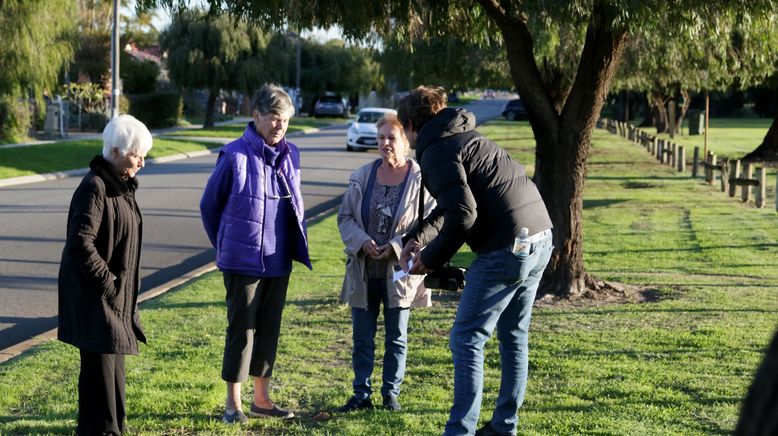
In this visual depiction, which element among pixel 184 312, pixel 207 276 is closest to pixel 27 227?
pixel 207 276

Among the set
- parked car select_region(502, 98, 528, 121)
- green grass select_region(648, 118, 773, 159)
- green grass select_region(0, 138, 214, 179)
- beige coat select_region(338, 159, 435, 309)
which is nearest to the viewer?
beige coat select_region(338, 159, 435, 309)

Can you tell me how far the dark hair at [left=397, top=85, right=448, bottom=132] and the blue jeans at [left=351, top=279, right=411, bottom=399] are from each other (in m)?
1.20

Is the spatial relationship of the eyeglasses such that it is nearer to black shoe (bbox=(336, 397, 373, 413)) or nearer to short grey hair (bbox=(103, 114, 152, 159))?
short grey hair (bbox=(103, 114, 152, 159))

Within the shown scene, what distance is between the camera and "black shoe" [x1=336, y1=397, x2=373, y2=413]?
592 cm

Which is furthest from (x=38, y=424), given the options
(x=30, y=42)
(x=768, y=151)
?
(x=768, y=151)

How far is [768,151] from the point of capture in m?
32.0

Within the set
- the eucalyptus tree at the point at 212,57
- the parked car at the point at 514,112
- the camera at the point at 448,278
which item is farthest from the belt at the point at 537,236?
the parked car at the point at 514,112

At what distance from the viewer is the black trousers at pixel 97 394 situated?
16.6 feet

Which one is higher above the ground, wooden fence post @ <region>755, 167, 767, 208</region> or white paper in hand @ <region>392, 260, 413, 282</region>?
white paper in hand @ <region>392, 260, 413, 282</region>

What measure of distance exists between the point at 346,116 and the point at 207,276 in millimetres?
63291

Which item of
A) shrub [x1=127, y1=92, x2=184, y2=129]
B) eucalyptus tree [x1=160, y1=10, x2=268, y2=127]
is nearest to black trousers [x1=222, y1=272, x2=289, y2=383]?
shrub [x1=127, y1=92, x2=184, y2=129]

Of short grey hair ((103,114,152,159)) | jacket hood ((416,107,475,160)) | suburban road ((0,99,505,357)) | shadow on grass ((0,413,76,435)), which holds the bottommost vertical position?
suburban road ((0,99,505,357))

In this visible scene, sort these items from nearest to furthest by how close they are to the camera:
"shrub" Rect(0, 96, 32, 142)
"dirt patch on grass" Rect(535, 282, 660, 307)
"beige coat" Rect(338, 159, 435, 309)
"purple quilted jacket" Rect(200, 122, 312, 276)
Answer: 1. "purple quilted jacket" Rect(200, 122, 312, 276)
2. "beige coat" Rect(338, 159, 435, 309)
3. "dirt patch on grass" Rect(535, 282, 660, 307)
4. "shrub" Rect(0, 96, 32, 142)

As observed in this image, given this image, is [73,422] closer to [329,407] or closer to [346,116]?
[329,407]
